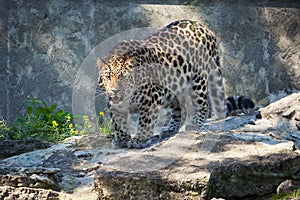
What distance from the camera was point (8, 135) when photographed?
340 inches

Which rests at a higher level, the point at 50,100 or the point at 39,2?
the point at 39,2

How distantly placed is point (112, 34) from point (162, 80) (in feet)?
7.71

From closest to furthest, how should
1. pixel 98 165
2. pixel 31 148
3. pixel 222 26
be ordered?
pixel 98 165
pixel 31 148
pixel 222 26

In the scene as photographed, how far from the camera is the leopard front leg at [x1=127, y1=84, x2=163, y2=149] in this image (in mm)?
7226

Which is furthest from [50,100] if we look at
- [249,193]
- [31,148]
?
[249,193]

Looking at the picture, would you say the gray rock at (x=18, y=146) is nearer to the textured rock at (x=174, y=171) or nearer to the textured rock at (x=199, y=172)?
the textured rock at (x=174, y=171)

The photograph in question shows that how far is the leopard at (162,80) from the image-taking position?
7.06 m

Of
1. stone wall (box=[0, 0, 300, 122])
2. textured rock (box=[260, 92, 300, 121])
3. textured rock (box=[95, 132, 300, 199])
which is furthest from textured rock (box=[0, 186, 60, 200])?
stone wall (box=[0, 0, 300, 122])

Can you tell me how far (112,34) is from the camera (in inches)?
384

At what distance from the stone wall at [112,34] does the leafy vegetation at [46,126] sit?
17.4 inches

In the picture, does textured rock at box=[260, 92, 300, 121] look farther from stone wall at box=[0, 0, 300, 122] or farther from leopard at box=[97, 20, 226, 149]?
stone wall at box=[0, 0, 300, 122]

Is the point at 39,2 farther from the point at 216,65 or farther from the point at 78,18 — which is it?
the point at 216,65

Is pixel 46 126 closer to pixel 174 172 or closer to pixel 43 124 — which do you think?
pixel 43 124

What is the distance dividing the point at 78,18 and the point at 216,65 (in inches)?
93.3
